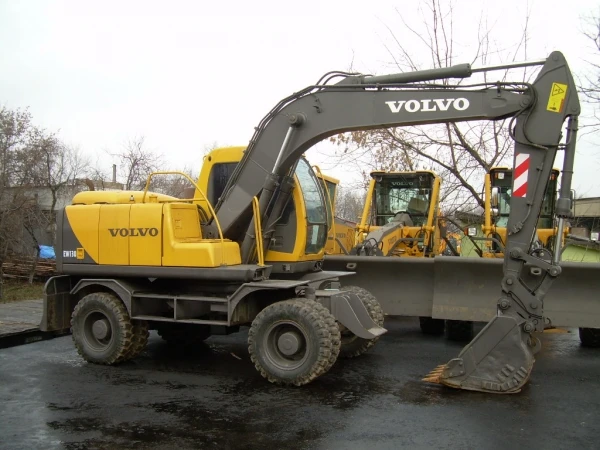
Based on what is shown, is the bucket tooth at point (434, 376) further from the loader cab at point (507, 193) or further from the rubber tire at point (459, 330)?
the loader cab at point (507, 193)

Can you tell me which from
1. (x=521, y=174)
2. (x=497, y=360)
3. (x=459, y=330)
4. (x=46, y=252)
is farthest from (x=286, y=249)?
(x=46, y=252)

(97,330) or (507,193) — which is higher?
(507,193)

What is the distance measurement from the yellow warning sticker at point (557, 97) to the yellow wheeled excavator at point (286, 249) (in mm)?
11

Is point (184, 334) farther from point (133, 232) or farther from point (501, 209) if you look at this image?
point (501, 209)

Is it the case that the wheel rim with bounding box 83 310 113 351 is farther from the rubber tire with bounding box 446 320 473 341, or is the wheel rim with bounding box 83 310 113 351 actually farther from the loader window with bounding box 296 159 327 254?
the rubber tire with bounding box 446 320 473 341

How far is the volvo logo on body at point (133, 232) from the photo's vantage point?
7.24m

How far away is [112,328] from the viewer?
7500 mm

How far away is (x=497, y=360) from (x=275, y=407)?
2380 millimetres

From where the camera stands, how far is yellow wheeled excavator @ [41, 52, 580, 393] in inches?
245

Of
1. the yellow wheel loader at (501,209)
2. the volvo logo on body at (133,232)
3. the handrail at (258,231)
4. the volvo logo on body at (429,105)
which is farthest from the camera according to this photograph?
the yellow wheel loader at (501,209)

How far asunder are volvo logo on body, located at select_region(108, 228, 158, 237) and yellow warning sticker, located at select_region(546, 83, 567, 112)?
15.7 feet

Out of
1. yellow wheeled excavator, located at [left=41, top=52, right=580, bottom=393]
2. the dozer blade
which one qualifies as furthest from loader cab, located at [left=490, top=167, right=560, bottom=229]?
the dozer blade

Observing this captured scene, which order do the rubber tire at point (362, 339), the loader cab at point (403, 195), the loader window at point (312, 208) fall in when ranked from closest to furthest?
the loader window at point (312, 208) < the rubber tire at point (362, 339) < the loader cab at point (403, 195)

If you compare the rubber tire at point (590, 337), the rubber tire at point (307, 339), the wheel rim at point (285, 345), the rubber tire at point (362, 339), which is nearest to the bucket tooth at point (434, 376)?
the rubber tire at point (362, 339)
